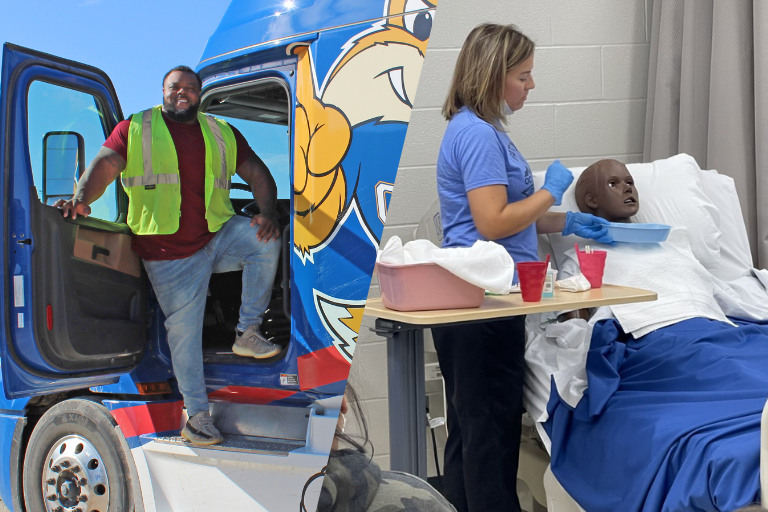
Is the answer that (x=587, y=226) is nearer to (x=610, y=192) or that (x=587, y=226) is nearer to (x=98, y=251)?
(x=610, y=192)

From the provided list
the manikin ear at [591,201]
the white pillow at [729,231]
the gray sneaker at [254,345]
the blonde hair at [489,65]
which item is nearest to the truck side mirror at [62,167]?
the gray sneaker at [254,345]

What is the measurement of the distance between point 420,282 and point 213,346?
675 mm

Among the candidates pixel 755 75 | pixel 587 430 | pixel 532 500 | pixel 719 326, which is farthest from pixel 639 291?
pixel 755 75

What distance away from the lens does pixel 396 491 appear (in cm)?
69

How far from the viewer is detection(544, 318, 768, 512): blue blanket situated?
1.21 metres

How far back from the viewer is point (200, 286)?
63 cm

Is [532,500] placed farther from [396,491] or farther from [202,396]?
[202,396]

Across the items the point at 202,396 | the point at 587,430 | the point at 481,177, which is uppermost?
the point at 481,177

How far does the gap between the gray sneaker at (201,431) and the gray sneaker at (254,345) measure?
7cm

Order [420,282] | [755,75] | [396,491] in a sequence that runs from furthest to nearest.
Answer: [755,75] → [420,282] → [396,491]

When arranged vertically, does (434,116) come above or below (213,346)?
above

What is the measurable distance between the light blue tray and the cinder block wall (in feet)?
2.02

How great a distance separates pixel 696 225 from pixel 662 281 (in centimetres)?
34

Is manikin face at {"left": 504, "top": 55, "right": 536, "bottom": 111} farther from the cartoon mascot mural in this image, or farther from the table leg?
the cartoon mascot mural
